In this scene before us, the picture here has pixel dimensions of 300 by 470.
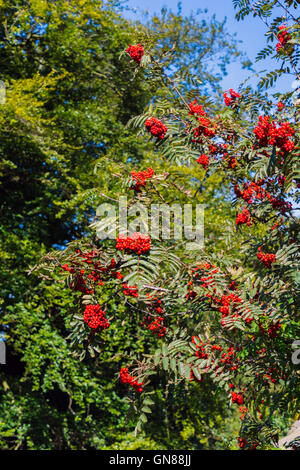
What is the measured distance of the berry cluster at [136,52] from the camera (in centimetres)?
270

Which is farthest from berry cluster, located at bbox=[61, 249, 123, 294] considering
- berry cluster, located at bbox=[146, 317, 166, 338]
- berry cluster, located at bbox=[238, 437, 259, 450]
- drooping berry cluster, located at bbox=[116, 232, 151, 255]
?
berry cluster, located at bbox=[238, 437, 259, 450]

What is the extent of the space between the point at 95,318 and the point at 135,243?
1.75ft

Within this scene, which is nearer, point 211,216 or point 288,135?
point 288,135

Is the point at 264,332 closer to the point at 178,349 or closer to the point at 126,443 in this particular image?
the point at 178,349

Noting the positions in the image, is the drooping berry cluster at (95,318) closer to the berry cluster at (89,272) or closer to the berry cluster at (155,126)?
the berry cluster at (89,272)

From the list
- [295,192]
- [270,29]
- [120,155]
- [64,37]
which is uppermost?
[64,37]

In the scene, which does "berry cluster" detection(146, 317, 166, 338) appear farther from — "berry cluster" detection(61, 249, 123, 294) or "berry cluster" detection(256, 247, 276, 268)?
"berry cluster" detection(256, 247, 276, 268)

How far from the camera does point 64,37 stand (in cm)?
763

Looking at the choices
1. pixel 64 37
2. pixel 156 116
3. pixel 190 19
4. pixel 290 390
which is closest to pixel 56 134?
pixel 64 37

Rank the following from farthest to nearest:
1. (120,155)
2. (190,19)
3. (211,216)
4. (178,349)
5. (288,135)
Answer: (190,19)
(120,155)
(211,216)
(178,349)
(288,135)

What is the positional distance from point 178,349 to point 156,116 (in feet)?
4.80

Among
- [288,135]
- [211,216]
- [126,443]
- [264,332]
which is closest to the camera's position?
[288,135]

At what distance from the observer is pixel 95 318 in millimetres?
2248

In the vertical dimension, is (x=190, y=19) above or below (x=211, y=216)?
above
